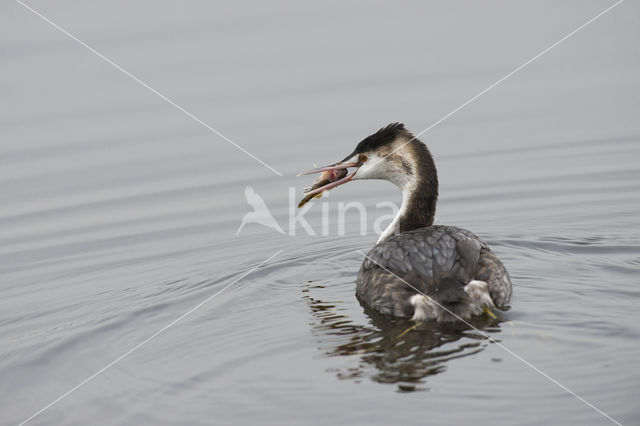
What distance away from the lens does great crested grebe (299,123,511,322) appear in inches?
259

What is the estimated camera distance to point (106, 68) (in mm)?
13883

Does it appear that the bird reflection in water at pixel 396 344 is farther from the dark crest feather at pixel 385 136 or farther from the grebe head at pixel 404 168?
the dark crest feather at pixel 385 136

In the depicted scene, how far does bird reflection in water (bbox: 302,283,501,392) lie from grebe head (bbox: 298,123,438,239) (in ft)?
3.92

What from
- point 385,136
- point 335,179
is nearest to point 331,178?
point 335,179

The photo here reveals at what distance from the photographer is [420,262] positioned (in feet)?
22.4

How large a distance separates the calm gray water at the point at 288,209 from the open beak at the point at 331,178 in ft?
2.32

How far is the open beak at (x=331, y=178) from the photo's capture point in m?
8.27

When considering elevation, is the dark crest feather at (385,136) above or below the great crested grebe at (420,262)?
above

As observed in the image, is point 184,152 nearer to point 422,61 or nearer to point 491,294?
point 422,61

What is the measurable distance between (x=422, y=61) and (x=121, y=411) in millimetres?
8852
